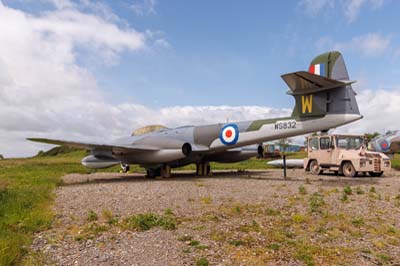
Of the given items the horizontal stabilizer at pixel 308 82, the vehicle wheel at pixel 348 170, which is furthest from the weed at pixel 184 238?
the vehicle wheel at pixel 348 170

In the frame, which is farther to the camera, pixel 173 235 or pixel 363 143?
pixel 363 143

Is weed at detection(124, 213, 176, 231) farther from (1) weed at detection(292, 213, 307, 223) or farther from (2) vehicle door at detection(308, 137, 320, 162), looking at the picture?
(2) vehicle door at detection(308, 137, 320, 162)

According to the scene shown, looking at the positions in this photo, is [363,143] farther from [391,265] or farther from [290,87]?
[391,265]

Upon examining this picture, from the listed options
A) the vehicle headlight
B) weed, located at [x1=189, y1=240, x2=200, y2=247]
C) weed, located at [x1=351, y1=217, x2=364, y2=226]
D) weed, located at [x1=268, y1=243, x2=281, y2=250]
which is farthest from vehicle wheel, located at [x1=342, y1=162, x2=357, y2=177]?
weed, located at [x1=189, y1=240, x2=200, y2=247]

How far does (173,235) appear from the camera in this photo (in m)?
5.36

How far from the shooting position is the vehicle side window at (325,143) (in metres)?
16.6

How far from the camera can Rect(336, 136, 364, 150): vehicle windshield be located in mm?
16156

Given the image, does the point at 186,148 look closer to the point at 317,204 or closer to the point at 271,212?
the point at 317,204

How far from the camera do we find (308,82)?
11656 mm

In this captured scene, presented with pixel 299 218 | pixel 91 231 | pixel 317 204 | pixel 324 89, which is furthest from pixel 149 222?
pixel 324 89

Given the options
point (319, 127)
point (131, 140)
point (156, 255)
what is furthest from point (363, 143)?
point (156, 255)

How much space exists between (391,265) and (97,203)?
6.50 m

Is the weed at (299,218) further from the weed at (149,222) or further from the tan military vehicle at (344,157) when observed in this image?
the tan military vehicle at (344,157)

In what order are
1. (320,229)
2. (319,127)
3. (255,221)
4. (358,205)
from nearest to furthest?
(320,229) < (255,221) < (358,205) < (319,127)
